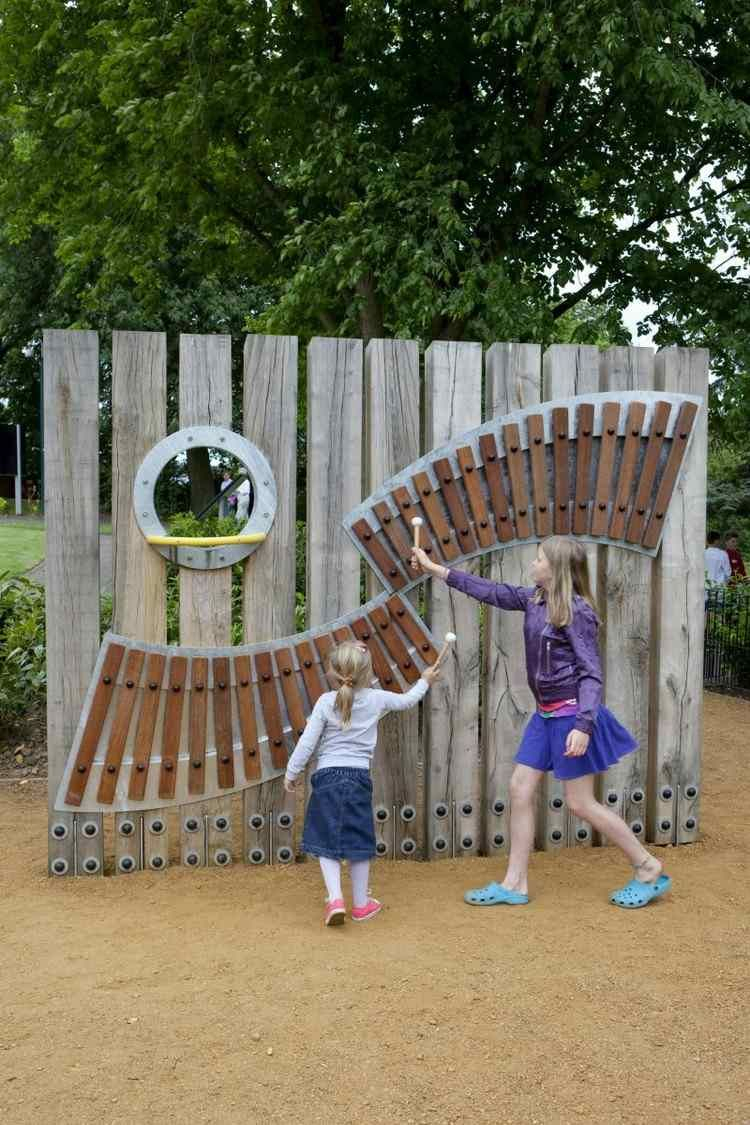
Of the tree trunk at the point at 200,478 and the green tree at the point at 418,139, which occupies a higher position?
the green tree at the point at 418,139

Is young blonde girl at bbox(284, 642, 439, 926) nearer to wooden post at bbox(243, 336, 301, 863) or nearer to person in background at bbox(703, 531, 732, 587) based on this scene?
wooden post at bbox(243, 336, 301, 863)

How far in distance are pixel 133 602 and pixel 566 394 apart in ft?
7.16

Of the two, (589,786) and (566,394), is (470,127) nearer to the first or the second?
(566,394)

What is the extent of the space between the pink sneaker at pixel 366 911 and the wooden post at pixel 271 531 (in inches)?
27.0

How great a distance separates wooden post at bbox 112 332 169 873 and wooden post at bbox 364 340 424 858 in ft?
3.06

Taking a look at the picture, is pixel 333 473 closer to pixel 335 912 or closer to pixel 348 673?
pixel 348 673

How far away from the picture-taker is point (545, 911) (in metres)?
4.23

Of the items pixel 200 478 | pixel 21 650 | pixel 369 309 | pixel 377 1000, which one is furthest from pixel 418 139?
pixel 200 478

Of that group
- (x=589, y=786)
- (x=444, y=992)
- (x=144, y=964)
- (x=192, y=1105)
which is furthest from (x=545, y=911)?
(x=192, y=1105)

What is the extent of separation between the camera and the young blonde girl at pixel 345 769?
4.11 m

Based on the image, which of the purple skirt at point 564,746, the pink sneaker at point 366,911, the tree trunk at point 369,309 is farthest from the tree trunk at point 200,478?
the pink sneaker at point 366,911

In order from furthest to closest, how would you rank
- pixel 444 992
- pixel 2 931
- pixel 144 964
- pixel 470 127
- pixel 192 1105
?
pixel 470 127 < pixel 2 931 < pixel 144 964 < pixel 444 992 < pixel 192 1105

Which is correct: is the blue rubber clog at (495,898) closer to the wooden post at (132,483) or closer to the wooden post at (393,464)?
the wooden post at (393,464)

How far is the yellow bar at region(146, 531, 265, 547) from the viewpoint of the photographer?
14.7 ft
